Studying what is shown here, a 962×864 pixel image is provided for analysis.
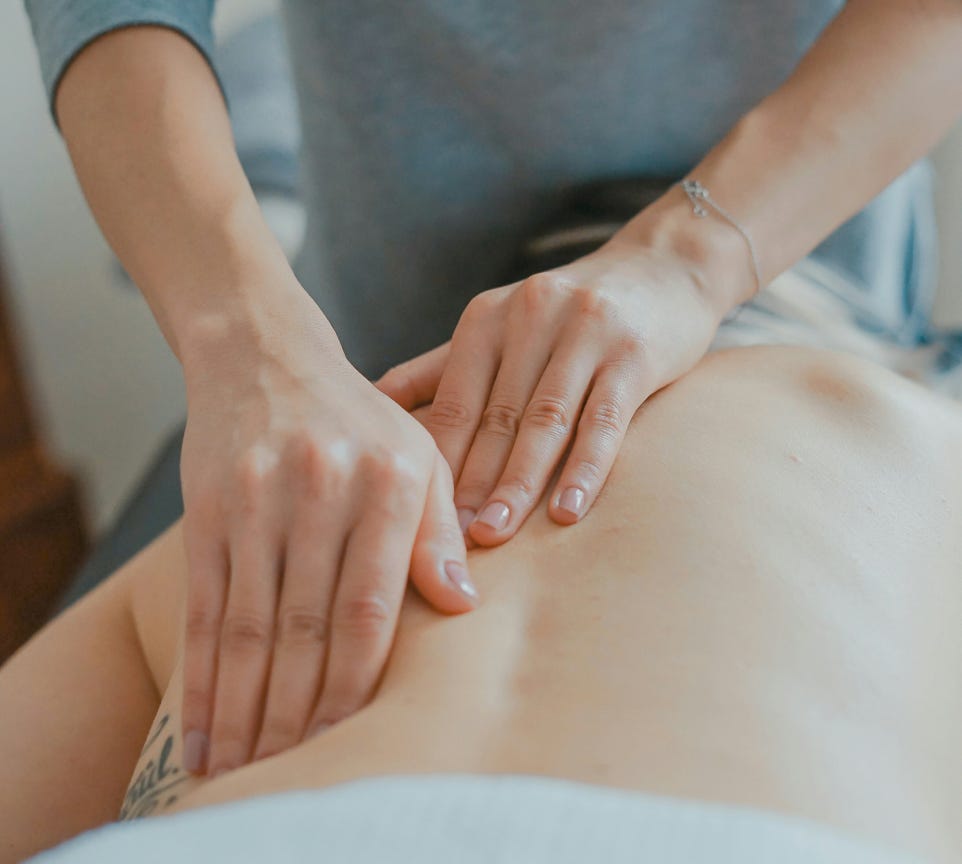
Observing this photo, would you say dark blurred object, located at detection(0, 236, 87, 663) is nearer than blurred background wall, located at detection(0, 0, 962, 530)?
Yes

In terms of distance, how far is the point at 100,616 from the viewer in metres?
0.85

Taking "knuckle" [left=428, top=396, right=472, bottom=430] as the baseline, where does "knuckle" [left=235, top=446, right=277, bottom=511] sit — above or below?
above

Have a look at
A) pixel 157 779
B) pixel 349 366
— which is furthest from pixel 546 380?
pixel 157 779

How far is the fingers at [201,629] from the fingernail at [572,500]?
0.68ft

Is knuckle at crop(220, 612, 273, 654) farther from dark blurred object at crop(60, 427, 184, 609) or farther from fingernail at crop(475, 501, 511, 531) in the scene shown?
dark blurred object at crop(60, 427, 184, 609)

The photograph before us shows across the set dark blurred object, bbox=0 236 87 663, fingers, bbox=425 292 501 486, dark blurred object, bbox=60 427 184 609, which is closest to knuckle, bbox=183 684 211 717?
fingers, bbox=425 292 501 486

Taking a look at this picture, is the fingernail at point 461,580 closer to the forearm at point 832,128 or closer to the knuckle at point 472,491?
the knuckle at point 472,491

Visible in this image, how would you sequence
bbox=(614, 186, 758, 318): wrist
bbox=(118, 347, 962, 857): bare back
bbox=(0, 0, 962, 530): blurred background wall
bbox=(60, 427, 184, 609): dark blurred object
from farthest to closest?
1. bbox=(0, 0, 962, 530): blurred background wall
2. bbox=(60, 427, 184, 609): dark blurred object
3. bbox=(614, 186, 758, 318): wrist
4. bbox=(118, 347, 962, 857): bare back

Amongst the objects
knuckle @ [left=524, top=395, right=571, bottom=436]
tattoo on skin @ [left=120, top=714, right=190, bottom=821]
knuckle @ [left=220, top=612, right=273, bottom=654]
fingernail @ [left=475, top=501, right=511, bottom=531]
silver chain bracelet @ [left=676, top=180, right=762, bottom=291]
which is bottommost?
tattoo on skin @ [left=120, top=714, right=190, bottom=821]

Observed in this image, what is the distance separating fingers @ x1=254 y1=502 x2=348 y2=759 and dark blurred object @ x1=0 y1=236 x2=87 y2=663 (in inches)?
53.0

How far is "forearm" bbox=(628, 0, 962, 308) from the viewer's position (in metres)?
0.91

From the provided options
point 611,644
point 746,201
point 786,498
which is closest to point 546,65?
point 746,201

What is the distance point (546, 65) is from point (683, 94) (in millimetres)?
154

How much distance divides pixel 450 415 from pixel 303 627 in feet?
0.68
